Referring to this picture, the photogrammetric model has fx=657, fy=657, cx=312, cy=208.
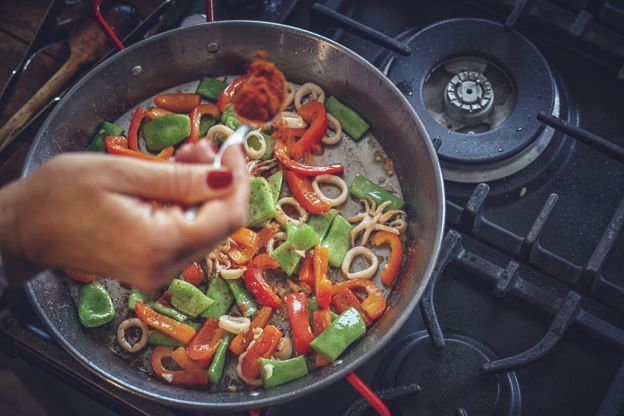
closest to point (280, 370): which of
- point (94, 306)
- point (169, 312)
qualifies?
point (169, 312)

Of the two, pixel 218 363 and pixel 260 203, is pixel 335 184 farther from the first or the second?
pixel 218 363

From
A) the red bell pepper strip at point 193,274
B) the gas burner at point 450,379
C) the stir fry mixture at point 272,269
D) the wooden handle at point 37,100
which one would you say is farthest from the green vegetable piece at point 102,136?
the gas burner at point 450,379

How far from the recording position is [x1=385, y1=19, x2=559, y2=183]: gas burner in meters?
2.16

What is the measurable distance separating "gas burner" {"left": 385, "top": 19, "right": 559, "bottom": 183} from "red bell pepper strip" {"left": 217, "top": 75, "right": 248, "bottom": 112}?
21.0 inches

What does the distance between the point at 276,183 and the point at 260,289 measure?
39cm

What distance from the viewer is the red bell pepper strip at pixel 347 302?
208cm

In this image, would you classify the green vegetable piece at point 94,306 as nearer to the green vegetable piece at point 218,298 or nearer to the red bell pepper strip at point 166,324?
the red bell pepper strip at point 166,324

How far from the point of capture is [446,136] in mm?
2188

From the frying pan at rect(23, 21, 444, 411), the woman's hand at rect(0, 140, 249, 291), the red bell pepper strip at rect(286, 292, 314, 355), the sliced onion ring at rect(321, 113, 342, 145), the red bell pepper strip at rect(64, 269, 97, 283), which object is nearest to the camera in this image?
the woman's hand at rect(0, 140, 249, 291)

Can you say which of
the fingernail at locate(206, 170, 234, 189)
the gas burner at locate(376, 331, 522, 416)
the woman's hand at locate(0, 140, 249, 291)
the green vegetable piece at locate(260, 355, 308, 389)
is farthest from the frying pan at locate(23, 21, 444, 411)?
the fingernail at locate(206, 170, 234, 189)

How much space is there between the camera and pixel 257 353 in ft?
6.58

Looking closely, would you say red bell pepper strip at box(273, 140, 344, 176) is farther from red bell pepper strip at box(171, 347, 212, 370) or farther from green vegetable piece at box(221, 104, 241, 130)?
red bell pepper strip at box(171, 347, 212, 370)

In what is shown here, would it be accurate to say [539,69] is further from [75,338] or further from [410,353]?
[75,338]

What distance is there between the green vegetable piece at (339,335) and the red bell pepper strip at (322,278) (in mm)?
109
